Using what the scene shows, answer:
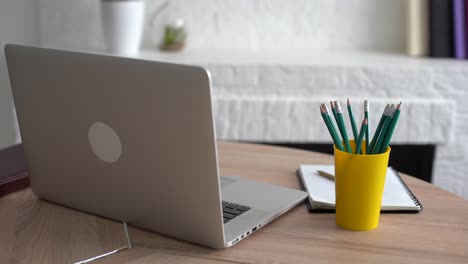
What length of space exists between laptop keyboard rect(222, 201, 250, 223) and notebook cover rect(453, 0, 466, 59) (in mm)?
1535

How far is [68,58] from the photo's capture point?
1.09 m

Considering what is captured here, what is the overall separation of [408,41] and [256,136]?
66 cm

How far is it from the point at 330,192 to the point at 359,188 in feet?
0.54

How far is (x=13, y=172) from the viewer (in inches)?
52.1

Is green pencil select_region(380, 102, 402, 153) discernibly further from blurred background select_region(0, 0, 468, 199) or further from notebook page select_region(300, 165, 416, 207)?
blurred background select_region(0, 0, 468, 199)

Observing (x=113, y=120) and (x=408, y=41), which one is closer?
(x=113, y=120)

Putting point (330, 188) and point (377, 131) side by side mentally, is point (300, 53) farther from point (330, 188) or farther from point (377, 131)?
point (377, 131)

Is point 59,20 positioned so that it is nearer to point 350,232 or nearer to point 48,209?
point 48,209

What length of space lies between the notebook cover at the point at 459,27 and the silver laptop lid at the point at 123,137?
66.1 inches

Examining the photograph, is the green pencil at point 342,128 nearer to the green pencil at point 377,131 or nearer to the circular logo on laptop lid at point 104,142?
the green pencil at point 377,131

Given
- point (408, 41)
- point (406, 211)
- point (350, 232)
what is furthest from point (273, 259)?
point (408, 41)

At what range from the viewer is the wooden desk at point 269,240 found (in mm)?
1020

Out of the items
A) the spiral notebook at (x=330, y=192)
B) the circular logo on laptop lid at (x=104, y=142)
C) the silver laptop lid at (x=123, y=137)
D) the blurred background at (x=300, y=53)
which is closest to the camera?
the silver laptop lid at (x=123, y=137)

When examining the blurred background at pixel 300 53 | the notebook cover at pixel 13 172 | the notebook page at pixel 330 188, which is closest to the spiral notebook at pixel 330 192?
the notebook page at pixel 330 188
